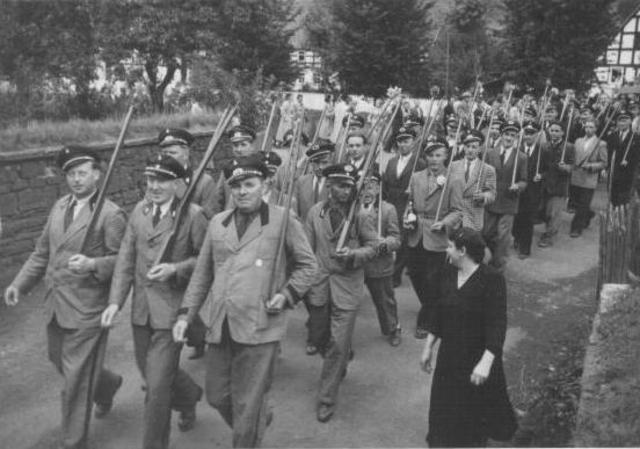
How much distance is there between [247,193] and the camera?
14.9 ft

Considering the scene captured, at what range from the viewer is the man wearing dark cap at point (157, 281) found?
4.67 m

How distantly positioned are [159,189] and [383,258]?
2.66 metres

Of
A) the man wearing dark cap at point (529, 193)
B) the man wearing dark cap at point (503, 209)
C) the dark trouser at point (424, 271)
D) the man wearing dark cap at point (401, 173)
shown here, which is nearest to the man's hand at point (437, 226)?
Result: the dark trouser at point (424, 271)

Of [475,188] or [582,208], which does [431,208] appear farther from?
[582,208]

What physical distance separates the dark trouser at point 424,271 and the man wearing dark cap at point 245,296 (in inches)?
111

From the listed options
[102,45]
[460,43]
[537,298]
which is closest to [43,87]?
[102,45]

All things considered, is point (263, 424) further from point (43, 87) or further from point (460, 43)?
point (460, 43)

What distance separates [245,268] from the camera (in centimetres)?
448

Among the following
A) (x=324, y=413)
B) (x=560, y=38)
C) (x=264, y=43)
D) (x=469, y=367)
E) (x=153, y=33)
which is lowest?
(x=324, y=413)

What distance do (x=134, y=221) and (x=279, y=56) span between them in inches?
1109

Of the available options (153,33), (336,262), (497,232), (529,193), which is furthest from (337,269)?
(153,33)

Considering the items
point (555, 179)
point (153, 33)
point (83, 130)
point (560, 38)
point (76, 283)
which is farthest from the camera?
point (560, 38)

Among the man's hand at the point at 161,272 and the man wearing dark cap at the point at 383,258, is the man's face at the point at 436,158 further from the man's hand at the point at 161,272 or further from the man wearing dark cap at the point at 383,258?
the man's hand at the point at 161,272

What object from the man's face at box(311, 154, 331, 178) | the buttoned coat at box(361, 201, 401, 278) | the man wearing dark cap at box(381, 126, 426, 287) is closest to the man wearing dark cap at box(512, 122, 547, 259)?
the man wearing dark cap at box(381, 126, 426, 287)
